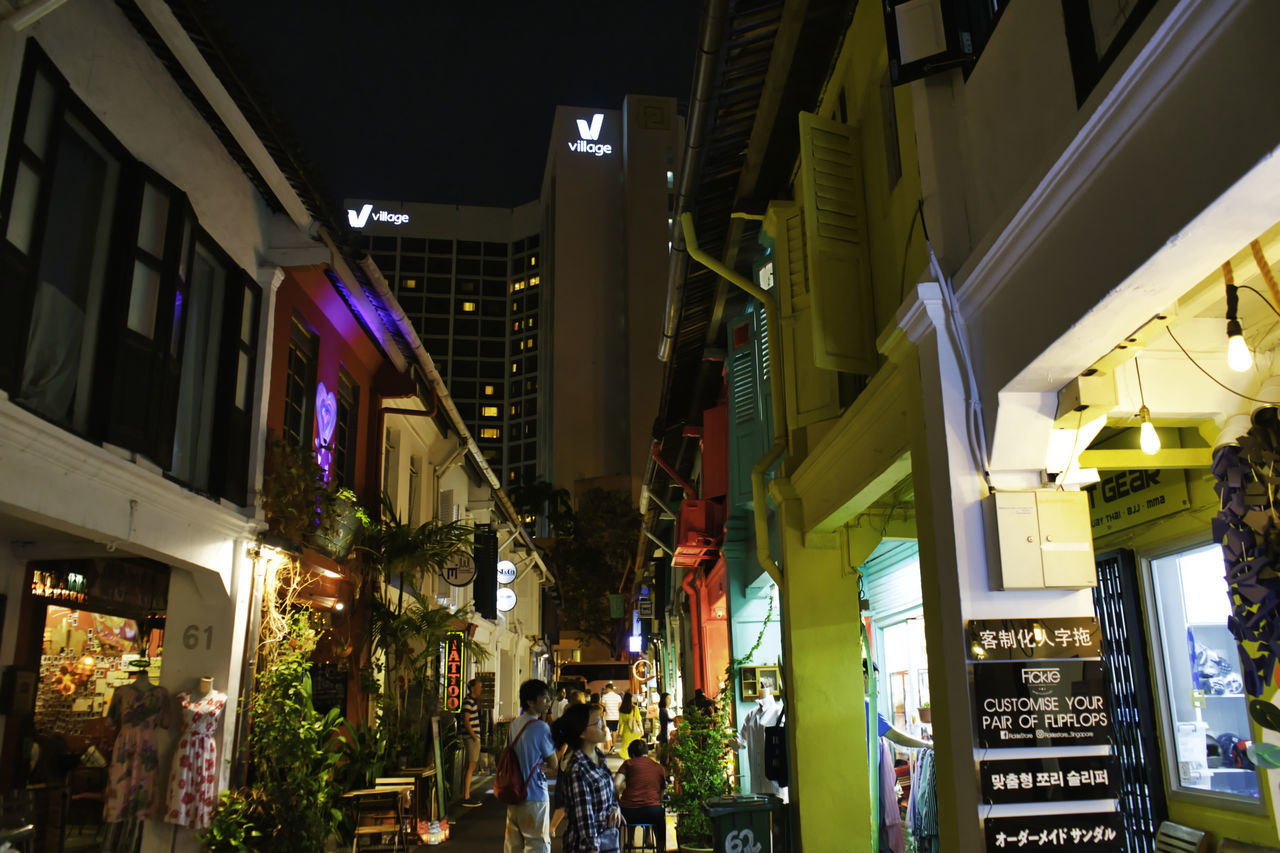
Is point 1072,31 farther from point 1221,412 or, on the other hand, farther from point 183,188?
point 183,188

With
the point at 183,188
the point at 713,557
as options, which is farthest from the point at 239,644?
the point at 713,557

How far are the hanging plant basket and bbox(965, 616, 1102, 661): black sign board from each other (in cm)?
794

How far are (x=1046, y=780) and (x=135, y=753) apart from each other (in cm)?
714

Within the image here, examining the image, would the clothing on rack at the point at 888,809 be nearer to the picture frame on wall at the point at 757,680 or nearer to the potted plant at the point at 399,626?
the picture frame on wall at the point at 757,680

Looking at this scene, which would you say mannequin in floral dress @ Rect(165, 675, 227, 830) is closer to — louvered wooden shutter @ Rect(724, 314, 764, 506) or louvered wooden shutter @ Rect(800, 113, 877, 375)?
louvered wooden shutter @ Rect(800, 113, 877, 375)

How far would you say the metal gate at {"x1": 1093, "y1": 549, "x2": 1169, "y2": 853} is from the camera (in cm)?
632

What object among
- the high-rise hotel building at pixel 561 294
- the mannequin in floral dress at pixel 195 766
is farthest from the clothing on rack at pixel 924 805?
the high-rise hotel building at pixel 561 294

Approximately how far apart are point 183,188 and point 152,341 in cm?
154

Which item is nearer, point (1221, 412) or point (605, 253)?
point (1221, 412)

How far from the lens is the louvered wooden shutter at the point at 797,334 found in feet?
26.9

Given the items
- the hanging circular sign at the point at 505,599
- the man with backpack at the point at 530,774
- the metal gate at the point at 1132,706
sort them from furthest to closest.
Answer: the hanging circular sign at the point at 505,599, the man with backpack at the point at 530,774, the metal gate at the point at 1132,706

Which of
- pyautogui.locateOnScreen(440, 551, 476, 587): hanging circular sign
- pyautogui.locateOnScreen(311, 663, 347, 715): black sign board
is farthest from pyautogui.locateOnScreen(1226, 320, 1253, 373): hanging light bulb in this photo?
pyautogui.locateOnScreen(440, 551, 476, 587): hanging circular sign

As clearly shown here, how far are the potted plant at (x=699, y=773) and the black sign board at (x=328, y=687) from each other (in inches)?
172

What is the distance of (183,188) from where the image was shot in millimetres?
8266
